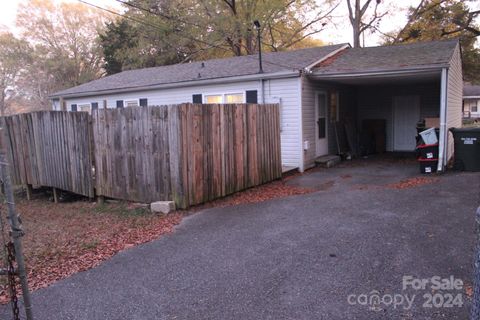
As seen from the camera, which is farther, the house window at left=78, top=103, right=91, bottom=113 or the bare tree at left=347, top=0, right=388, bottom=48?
the bare tree at left=347, top=0, right=388, bottom=48

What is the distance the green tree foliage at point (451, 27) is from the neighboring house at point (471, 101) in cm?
2296

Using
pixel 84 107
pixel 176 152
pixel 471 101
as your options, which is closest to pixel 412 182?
pixel 176 152

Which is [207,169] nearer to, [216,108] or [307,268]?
[216,108]

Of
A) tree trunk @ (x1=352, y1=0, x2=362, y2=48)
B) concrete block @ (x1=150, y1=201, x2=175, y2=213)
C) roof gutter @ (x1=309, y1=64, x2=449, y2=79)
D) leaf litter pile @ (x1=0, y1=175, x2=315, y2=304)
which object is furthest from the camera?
tree trunk @ (x1=352, y1=0, x2=362, y2=48)

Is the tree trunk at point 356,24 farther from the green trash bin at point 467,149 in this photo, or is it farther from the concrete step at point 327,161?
the green trash bin at point 467,149

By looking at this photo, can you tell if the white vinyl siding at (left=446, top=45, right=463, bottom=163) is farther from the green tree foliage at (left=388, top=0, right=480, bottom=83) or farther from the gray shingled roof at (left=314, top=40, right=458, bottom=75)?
the green tree foliage at (left=388, top=0, right=480, bottom=83)

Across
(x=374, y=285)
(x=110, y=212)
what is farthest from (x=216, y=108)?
(x=374, y=285)

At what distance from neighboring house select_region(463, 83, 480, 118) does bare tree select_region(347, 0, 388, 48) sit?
22.6m

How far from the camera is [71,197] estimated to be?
9.48 m

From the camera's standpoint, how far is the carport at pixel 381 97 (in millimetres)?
10055

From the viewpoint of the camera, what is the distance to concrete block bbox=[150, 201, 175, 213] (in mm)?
6918

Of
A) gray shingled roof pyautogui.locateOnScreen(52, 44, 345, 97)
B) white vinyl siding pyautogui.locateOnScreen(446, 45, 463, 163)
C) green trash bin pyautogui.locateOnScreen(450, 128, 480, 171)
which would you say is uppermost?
gray shingled roof pyautogui.locateOnScreen(52, 44, 345, 97)

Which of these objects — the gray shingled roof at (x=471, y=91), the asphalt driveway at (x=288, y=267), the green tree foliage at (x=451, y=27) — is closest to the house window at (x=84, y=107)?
the asphalt driveway at (x=288, y=267)

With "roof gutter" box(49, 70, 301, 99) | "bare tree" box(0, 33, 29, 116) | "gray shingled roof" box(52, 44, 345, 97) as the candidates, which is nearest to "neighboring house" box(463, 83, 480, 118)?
"gray shingled roof" box(52, 44, 345, 97)
